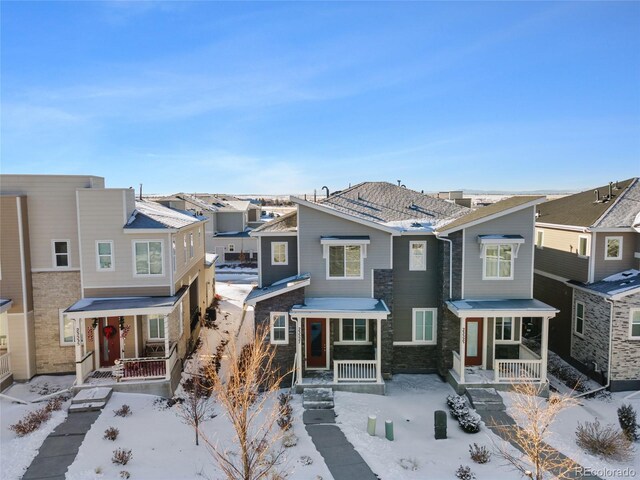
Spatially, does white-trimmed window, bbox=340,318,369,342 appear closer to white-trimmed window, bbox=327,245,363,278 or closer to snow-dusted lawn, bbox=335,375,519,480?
white-trimmed window, bbox=327,245,363,278

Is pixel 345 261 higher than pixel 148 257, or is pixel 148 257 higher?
pixel 148 257

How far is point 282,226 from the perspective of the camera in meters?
19.7

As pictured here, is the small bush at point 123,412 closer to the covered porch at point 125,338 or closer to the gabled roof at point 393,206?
the covered porch at point 125,338

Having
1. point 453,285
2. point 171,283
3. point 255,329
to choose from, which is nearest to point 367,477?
point 255,329

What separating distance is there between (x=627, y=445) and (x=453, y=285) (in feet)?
25.3

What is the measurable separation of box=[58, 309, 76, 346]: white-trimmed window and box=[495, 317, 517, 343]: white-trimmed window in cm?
1829

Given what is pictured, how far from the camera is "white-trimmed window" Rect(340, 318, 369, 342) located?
758 inches

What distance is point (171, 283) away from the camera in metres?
18.4

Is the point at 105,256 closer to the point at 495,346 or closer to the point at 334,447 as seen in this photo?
the point at 334,447

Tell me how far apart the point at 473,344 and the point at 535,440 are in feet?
31.0

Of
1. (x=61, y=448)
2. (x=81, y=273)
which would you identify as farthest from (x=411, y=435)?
(x=81, y=273)

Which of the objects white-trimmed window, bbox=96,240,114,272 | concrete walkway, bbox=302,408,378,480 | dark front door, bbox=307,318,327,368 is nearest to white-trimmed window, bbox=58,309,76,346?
white-trimmed window, bbox=96,240,114,272

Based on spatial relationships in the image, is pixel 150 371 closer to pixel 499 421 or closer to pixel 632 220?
pixel 499 421

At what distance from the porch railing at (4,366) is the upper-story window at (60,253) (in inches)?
159
